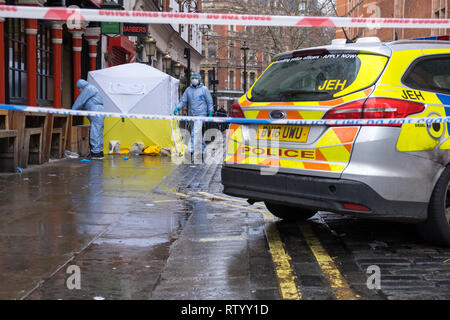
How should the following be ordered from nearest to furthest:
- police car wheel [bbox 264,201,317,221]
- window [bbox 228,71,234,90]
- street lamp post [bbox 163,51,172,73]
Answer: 1. police car wheel [bbox 264,201,317,221]
2. street lamp post [bbox 163,51,172,73]
3. window [bbox 228,71,234,90]

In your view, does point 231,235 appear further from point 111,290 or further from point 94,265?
point 111,290

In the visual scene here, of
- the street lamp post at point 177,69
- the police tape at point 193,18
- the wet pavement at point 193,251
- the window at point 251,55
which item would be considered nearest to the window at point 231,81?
the window at point 251,55

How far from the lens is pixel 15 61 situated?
1352 centimetres

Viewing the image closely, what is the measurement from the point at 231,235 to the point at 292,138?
4.31ft

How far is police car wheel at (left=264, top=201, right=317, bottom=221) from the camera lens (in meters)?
6.62

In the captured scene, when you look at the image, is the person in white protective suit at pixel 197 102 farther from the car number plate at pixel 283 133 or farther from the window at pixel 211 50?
the window at pixel 211 50

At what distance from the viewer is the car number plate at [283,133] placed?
5.18 metres

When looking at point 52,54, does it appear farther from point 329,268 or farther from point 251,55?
point 251,55

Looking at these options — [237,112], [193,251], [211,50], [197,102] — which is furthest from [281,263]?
[211,50]

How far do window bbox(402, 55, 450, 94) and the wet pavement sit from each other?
1.48m

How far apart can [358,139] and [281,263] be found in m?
1.19

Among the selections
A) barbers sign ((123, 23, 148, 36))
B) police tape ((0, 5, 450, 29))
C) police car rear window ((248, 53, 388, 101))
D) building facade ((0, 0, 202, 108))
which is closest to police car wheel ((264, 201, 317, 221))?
police car rear window ((248, 53, 388, 101))

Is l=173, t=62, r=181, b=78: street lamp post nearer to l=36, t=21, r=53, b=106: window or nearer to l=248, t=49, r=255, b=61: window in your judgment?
l=36, t=21, r=53, b=106: window
